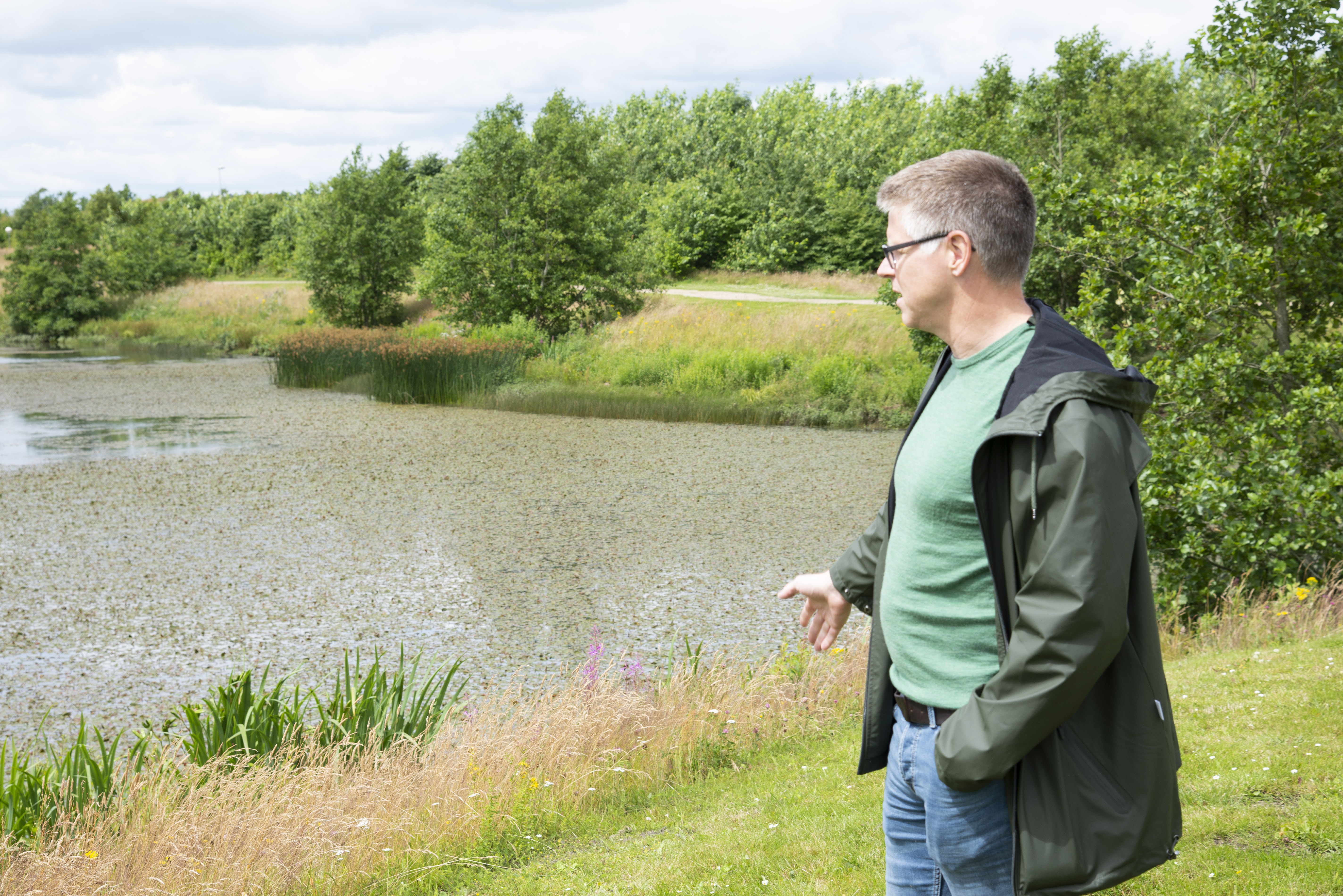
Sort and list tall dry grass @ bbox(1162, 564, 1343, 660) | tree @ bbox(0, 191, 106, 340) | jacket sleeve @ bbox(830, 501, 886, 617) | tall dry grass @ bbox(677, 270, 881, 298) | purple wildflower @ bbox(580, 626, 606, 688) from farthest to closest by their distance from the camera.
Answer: tree @ bbox(0, 191, 106, 340) < tall dry grass @ bbox(677, 270, 881, 298) < tall dry grass @ bbox(1162, 564, 1343, 660) < purple wildflower @ bbox(580, 626, 606, 688) < jacket sleeve @ bbox(830, 501, 886, 617)

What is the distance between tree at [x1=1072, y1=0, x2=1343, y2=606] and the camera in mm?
5125

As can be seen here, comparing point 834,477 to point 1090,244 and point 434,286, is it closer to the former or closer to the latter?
point 1090,244

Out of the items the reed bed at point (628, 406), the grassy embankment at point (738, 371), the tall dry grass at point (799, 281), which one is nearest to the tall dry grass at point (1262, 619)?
the grassy embankment at point (738, 371)

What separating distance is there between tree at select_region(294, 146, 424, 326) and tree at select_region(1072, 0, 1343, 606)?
23054 mm

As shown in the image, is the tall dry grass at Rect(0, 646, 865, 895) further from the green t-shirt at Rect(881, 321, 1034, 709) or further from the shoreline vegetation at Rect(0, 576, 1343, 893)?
the green t-shirt at Rect(881, 321, 1034, 709)

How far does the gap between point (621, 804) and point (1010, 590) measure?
2468 millimetres

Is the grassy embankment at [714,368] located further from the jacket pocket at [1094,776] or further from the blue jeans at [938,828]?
the jacket pocket at [1094,776]

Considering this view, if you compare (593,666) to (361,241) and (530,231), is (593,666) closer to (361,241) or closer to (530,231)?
(530,231)

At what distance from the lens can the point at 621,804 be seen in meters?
3.56

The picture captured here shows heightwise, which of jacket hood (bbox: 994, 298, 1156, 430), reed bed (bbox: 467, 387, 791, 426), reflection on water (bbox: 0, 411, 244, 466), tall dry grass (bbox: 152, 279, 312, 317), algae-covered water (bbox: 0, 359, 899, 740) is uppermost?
tall dry grass (bbox: 152, 279, 312, 317)

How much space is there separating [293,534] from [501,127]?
531 inches

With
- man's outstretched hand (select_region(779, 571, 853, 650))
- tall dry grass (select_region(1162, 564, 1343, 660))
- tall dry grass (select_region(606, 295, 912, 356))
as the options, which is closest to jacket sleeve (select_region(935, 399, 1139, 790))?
man's outstretched hand (select_region(779, 571, 853, 650))

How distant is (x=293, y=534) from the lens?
829 cm

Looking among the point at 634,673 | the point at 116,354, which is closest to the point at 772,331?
the point at 634,673
